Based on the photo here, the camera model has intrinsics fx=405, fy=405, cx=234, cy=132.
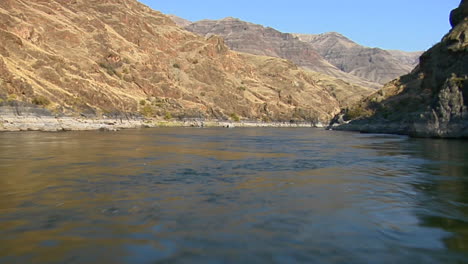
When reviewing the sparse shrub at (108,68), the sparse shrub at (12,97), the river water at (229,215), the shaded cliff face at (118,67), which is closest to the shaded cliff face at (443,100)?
the river water at (229,215)

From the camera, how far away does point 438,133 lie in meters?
45.9

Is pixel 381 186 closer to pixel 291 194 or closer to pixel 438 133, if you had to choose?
pixel 291 194

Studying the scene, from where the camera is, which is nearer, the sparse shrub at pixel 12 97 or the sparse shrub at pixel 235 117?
the sparse shrub at pixel 12 97

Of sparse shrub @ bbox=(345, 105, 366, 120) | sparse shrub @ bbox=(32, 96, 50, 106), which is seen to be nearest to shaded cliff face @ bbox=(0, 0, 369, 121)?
sparse shrub @ bbox=(32, 96, 50, 106)

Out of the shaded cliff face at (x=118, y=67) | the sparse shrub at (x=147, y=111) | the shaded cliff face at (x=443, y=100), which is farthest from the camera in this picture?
the sparse shrub at (x=147, y=111)

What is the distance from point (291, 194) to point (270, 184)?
2070mm

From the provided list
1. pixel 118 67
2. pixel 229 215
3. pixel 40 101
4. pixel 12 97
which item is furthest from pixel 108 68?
pixel 229 215

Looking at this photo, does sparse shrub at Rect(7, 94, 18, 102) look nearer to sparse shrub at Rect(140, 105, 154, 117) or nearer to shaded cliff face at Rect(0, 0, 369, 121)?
shaded cliff face at Rect(0, 0, 369, 121)

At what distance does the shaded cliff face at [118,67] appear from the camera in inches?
3438

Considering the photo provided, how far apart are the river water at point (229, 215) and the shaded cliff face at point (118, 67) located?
51.6 metres

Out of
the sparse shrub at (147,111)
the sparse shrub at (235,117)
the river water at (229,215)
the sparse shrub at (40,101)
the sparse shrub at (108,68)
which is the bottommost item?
the river water at (229,215)

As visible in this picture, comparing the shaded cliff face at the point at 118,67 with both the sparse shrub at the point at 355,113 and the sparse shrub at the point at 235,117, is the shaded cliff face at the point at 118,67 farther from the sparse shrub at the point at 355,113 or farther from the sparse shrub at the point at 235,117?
the sparse shrub at the point at 355,113

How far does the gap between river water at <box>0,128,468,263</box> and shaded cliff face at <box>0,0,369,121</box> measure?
51626 mm

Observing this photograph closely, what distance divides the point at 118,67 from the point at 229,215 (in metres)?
129
